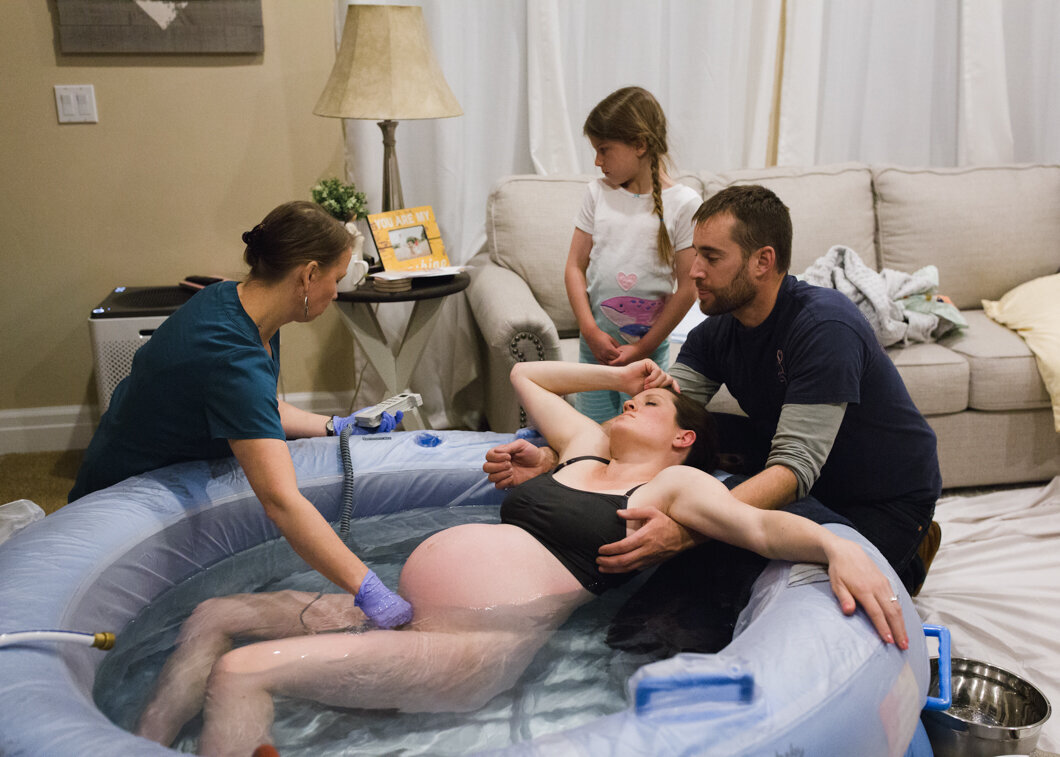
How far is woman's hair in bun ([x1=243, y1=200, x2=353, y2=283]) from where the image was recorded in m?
1.63

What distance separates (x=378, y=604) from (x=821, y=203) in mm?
2368

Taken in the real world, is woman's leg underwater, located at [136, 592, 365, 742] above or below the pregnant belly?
below

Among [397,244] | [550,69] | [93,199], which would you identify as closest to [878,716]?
[397,244]

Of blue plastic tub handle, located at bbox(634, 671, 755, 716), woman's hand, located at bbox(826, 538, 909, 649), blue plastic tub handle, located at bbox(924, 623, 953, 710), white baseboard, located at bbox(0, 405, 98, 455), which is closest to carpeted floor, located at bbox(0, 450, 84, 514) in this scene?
white baseboard, located at bbox(0, 405, 98, 455)

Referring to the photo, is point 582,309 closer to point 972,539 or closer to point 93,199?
point 972,539

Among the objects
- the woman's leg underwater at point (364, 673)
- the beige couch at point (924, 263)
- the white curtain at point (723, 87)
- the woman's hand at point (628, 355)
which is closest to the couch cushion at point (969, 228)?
the beige couch at point (924, 263)

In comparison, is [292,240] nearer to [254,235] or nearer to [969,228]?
[254,235]

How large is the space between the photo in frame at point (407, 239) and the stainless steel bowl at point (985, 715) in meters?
1.96

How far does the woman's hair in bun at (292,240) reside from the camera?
163 cm

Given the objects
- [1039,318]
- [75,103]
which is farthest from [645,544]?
[75,103]

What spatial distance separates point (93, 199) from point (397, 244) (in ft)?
3.58

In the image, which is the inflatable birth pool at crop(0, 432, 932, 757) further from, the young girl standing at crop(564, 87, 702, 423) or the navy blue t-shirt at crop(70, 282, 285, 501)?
the young girl standing at crop(564, 87, 702, 423)

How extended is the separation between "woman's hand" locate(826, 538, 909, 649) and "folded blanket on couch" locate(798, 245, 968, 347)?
1.50 m

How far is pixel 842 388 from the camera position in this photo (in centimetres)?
168
